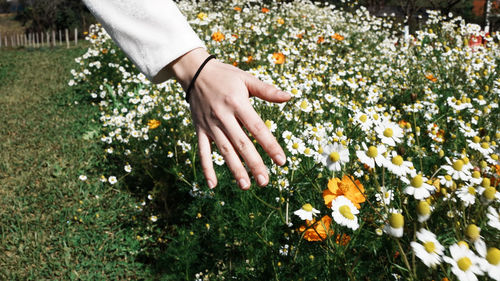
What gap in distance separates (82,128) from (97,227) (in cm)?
193

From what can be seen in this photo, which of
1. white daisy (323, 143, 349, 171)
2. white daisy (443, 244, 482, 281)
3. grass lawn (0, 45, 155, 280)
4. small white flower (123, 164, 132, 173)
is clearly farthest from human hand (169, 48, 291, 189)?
small white flower (123, 164, 132, 173)

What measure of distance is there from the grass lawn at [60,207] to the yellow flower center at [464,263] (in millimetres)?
1889

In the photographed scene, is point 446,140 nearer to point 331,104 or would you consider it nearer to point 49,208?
point 331,104

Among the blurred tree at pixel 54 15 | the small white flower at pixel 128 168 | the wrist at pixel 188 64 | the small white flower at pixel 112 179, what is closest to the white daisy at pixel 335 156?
the wrist at pixel 188 64

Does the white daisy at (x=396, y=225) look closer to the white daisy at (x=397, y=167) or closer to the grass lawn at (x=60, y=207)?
the white daisy at (x=397, y=167)

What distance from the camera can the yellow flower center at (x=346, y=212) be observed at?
3.25ft

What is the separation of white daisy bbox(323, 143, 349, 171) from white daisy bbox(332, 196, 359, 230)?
10 centimetres

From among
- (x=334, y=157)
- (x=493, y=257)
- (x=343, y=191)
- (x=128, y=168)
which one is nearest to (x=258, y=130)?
(x=334, y=157)

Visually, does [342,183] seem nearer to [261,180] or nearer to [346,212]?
[346,212]

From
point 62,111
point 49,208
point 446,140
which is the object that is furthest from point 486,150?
point 62,111

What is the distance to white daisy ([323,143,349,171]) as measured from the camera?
105cm

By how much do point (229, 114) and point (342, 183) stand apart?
453mm

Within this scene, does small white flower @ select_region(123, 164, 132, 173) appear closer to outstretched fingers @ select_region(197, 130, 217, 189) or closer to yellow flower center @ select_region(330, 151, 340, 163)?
outstretched fingers @ select_region(197, 130, 217, 189)

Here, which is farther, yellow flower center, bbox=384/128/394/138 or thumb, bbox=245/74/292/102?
yellow flower center, bbox=384/128/394/138
